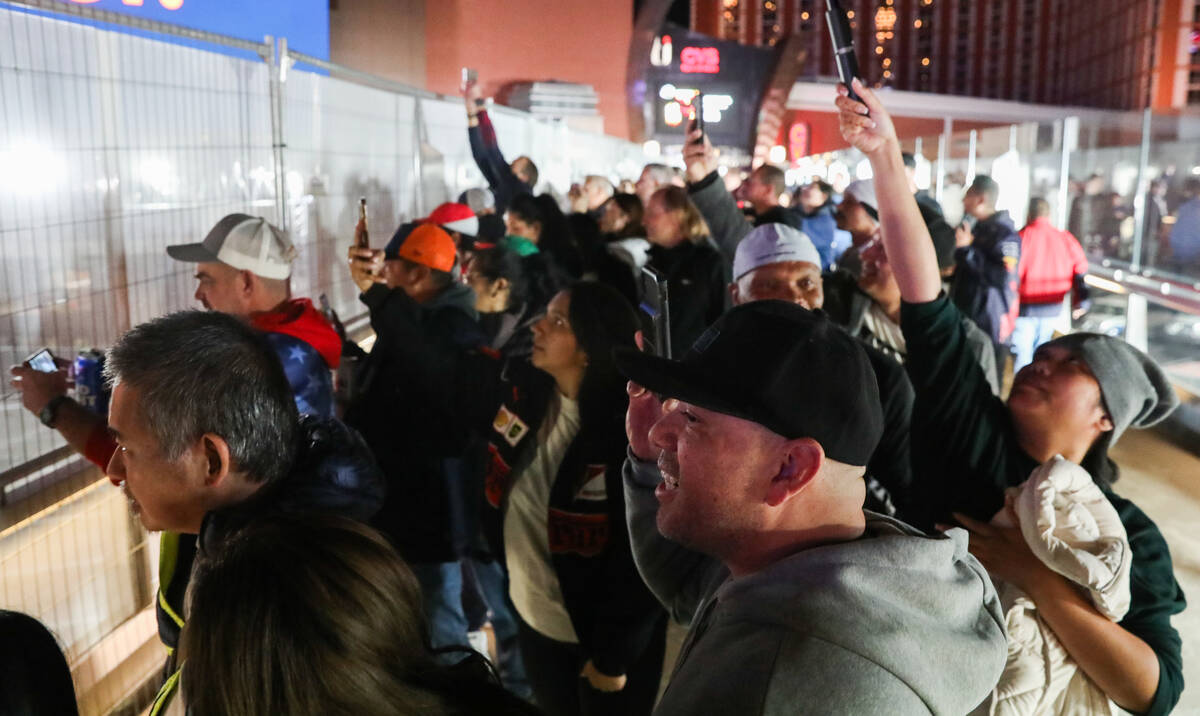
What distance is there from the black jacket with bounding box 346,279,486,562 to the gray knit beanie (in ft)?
7.08

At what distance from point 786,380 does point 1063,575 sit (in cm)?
104

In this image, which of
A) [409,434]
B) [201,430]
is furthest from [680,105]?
[201,430]

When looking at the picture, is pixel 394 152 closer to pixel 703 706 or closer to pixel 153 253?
pixel 153 253

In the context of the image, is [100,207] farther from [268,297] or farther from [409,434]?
[409,434]

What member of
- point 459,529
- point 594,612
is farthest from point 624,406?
point 459,529

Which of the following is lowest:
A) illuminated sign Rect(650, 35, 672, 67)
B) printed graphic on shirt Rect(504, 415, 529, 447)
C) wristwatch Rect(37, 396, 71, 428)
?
printed graphic on shirt Rect(504, 415, 529, 447)

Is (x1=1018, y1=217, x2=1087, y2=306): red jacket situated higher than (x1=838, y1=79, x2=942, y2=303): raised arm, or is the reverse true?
(x1=838, y1=79, x2=942, y2=303): raised arm

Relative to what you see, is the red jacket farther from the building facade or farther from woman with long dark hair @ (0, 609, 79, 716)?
the building facade

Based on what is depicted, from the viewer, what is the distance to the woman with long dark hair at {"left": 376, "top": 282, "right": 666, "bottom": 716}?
3.00 metres

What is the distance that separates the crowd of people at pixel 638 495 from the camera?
Answer: 1.24m

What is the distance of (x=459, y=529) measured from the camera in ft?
12.4

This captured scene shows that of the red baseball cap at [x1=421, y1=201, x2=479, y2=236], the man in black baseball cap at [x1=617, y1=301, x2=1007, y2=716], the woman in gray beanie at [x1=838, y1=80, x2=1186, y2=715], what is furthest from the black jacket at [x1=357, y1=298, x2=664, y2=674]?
the red baseball cap at [x1=421, y1=201, x2=479, y2=236]

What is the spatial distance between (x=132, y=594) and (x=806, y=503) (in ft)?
9.57

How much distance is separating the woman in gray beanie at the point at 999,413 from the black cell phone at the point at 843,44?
4 centimetres
